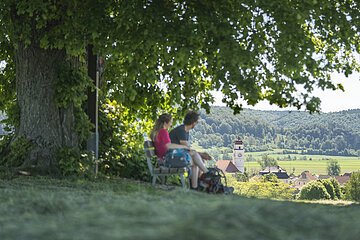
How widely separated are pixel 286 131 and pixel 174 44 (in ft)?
409

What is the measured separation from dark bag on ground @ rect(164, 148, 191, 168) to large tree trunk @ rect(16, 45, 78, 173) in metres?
3.01

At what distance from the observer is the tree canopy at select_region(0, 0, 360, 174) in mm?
11273

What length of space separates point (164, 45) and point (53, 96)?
300 cm

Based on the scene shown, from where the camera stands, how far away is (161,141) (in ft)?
37.1

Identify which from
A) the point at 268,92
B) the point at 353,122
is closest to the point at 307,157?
the point at 353,122

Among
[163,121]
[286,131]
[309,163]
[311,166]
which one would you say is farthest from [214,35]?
[309,163]

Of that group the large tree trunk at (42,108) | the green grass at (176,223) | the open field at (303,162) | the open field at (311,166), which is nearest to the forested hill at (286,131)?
the open field at (303,162)

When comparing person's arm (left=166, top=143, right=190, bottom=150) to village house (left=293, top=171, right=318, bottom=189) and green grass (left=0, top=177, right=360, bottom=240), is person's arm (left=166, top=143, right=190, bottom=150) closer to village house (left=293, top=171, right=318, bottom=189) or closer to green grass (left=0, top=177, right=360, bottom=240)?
green grass (left=0, top=177, right=360, bottom=240)

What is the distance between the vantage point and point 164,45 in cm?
1151

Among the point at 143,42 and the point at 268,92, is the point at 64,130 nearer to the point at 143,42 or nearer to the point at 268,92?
the point at 143,42

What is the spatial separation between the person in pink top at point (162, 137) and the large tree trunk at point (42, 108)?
2.62m

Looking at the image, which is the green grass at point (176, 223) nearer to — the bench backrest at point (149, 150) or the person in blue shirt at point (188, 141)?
the person in blue shirt at point (188, 141)

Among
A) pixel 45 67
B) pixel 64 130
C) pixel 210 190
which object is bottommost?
pixel 210 190

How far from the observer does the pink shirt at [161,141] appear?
11266 mm
